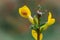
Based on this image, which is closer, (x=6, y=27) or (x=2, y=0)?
(x=6, y=27)

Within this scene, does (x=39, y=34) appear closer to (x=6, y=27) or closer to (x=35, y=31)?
(x=35, y=31)

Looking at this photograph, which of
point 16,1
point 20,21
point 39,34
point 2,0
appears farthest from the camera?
point 2,0

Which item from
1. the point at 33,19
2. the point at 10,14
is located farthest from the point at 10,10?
the point at 33,19

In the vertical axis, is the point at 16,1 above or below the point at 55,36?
above

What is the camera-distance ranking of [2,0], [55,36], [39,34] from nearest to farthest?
[39,34] → [55,36] → [2,0]

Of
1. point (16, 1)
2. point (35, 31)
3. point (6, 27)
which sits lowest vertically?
point (6, 27)

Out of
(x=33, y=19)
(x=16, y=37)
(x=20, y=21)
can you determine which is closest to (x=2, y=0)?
(x=20, y=21)
